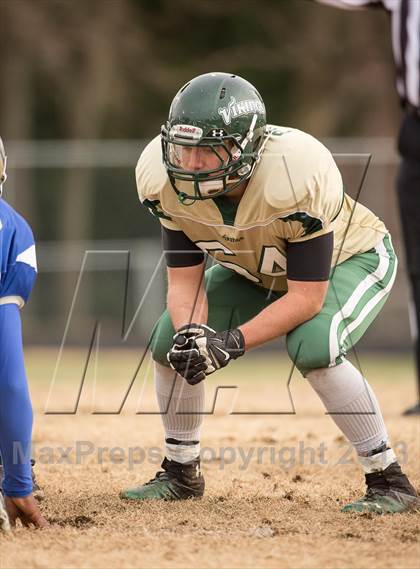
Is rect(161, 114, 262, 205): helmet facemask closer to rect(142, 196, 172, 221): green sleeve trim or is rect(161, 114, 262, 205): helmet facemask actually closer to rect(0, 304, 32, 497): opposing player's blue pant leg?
rect(142, 196, 172, 221): green sleeve trim

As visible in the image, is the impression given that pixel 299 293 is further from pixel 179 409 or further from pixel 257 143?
pixel 179 409

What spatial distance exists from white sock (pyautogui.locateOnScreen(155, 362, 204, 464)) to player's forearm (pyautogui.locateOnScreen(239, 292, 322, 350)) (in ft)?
1.53

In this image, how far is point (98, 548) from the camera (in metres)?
3.50

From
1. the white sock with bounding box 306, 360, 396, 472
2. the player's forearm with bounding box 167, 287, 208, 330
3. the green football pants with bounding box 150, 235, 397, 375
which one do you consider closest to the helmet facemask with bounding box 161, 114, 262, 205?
the player's forearm with bounding box 167, 287, 208, 330

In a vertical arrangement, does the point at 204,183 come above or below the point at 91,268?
above

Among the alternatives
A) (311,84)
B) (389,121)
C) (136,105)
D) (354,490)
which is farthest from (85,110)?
(354,490)

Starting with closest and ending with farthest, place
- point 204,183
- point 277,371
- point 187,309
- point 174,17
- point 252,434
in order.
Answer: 1. point 204,183
2. point 187,309
3. point 252,434
4. point 277,371
5. point 174,17

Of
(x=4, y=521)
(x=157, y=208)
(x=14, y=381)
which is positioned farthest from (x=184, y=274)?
(x=4, y=521)

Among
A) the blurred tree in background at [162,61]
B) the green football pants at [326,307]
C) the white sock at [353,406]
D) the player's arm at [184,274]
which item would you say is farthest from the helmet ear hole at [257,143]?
the blurred tree in background at [162,61]

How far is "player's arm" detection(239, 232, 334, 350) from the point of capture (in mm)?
3945

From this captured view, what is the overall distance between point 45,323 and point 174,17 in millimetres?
6542

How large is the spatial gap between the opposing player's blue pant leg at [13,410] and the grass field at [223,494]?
20 cm

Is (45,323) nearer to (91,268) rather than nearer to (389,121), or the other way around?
(91,268)

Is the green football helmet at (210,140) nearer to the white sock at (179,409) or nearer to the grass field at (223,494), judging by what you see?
the white sock at (179,409)
